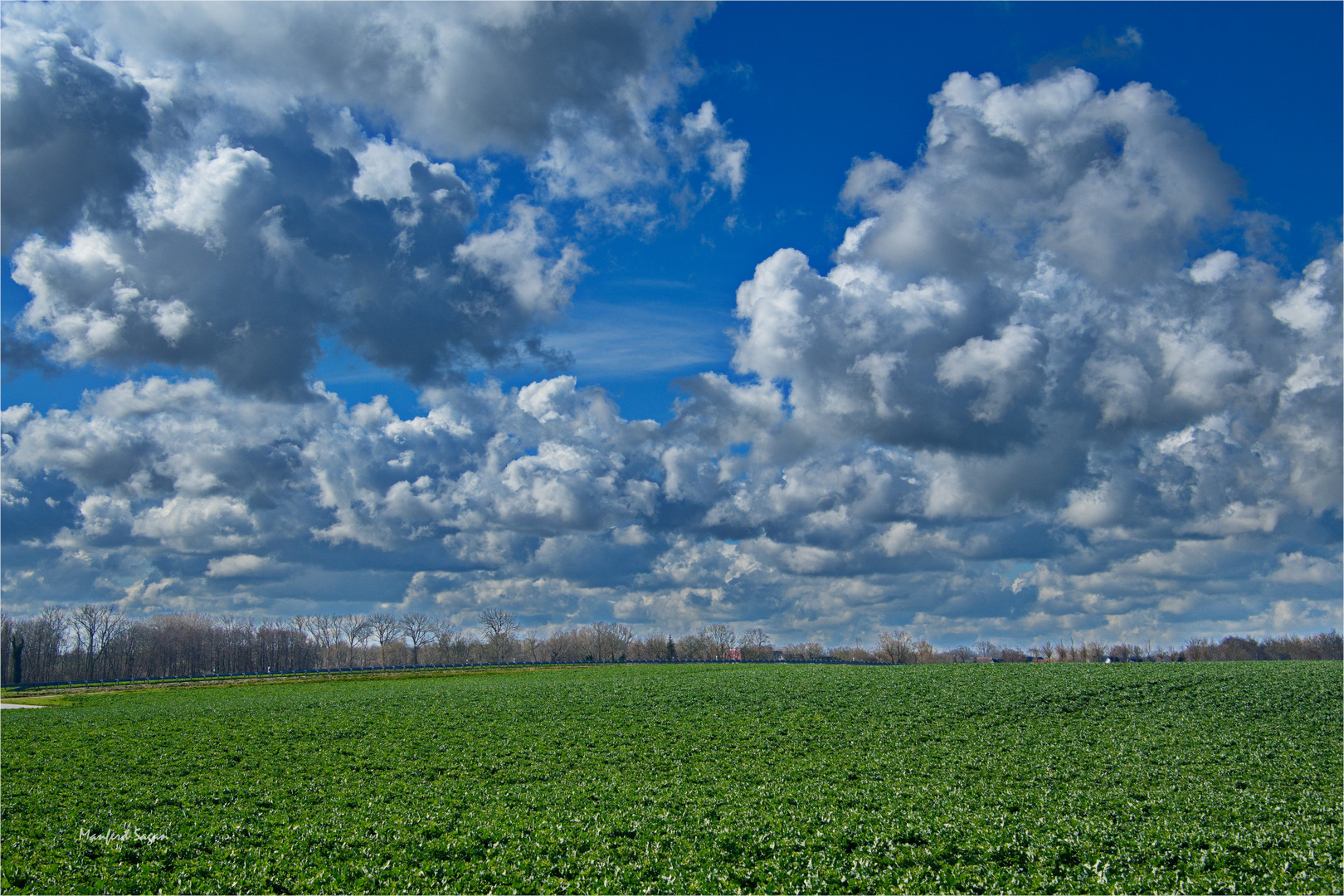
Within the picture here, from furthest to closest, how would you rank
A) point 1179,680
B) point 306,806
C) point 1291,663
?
point 1291,663 < point 1179,680 < point 306,806

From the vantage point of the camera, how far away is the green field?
21031 mm

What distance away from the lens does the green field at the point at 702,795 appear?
Answer: 21031mm

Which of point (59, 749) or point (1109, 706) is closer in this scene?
point (59, 749)

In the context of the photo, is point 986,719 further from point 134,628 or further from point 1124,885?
point 134,628

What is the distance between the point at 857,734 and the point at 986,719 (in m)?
10.3

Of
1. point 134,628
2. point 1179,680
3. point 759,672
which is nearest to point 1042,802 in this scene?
point 1179,680

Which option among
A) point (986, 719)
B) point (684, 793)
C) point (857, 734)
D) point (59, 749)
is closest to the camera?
point (684, 793)

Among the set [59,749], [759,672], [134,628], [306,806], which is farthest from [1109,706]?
[134,628]

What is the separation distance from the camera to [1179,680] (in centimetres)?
5688

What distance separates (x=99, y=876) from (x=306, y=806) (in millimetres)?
7404

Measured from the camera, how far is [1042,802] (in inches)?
1089

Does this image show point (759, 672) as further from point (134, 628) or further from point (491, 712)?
point (134, 628)

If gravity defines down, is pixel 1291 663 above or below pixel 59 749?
below

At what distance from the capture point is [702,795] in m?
28.8
